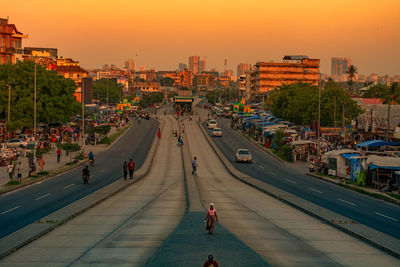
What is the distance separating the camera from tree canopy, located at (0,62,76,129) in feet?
235

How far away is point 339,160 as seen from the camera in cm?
4544

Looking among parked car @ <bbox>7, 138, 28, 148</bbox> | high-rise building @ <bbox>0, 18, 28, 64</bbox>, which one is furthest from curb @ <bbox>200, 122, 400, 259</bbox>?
high-rise building @ <bbox>0, 18, 28, 64</bbox>

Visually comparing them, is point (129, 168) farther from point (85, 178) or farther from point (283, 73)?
point (283, 73)

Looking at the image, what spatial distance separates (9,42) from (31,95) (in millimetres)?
25963

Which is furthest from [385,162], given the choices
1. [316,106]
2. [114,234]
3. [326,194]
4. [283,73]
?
[283,73]

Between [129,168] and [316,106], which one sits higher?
[316,106]

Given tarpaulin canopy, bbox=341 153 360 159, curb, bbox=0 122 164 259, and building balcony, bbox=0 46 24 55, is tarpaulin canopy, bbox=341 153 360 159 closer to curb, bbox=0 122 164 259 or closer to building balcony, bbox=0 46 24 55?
curb, bbox=0 122 164 259

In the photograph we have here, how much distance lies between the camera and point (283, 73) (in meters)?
188

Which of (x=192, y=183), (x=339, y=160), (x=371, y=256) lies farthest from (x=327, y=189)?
(x=371, y=256)

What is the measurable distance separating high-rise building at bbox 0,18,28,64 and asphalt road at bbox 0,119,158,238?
1506 inches

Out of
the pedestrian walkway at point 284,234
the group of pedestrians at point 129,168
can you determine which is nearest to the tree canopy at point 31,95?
the group of pedestrians at point 129,168

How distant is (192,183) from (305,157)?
26005 mm

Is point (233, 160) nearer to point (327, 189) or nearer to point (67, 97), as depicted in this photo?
point (327, 189)

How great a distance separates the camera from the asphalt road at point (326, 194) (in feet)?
85.1
